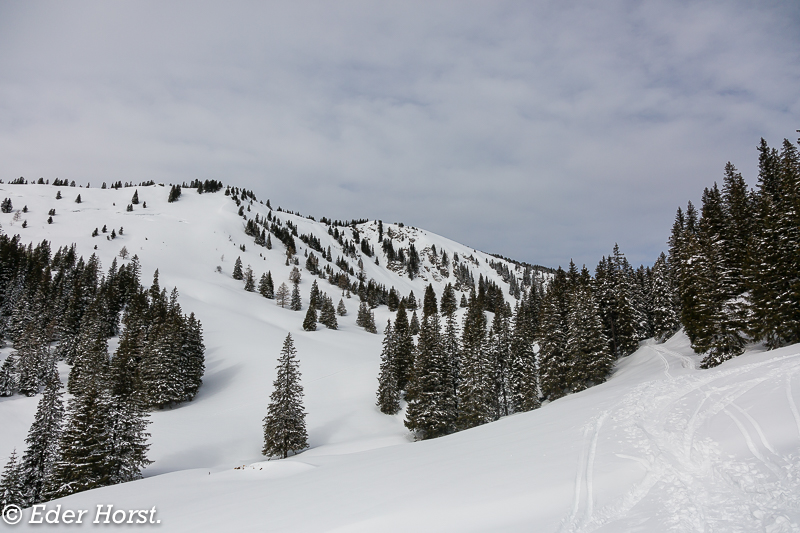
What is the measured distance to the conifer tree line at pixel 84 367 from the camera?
27.0 meters

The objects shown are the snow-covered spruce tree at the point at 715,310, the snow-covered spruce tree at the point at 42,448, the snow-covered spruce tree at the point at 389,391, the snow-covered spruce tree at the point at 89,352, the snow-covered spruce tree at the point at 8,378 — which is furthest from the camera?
the snow-covered spruce tree at the point at 389,391

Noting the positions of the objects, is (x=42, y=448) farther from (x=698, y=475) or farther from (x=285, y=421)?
(x=698, y=475)

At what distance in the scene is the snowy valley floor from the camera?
8000 millimetres

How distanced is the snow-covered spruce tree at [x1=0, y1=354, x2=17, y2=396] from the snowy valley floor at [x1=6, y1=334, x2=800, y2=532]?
47.6 metres

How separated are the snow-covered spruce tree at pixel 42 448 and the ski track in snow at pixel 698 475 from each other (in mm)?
36151

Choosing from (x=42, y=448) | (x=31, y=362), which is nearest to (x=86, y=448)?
(x=42, y=448)

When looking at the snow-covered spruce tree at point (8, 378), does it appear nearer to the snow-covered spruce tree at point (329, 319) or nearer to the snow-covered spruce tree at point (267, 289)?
the snow-covered spruce tree at point (329, 319)

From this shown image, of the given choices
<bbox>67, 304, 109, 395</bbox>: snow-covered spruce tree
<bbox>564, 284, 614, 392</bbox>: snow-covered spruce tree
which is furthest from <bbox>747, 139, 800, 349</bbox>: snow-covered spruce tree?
<bbox>67, 304, 109, 395</bbox>: snow-covered spruce tree

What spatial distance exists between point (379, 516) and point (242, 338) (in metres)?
75.0

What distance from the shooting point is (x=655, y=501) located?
8359 millimetres

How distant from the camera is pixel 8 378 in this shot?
154ft

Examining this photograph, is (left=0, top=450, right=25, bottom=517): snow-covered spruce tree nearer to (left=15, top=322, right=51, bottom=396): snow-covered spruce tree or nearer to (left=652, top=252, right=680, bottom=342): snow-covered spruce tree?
(left=15, top=322, right=51, bottom=396): snow-covered spruce tree

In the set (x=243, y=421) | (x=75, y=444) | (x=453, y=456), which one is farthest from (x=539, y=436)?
(x=243, y=421)

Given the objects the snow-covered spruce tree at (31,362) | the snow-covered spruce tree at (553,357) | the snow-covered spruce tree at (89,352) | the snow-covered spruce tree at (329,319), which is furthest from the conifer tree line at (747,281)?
the snow-covered spruce tree at (329,319)
